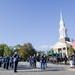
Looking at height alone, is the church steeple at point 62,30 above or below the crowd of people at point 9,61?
above

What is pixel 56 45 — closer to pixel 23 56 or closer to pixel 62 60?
pixel 23 56

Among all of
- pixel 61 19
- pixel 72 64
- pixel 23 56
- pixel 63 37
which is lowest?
pixel 72 64

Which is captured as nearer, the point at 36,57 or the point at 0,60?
the point at 36,57

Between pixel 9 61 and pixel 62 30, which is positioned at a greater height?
pixel 62 30

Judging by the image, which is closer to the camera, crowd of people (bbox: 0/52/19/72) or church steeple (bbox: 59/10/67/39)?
crowd of people (bbox: 0/52/19/72)

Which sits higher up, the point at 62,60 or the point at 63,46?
the point at 63,46

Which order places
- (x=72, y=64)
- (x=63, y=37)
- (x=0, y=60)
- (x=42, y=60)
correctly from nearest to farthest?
(x=42, y=60)
(x=72, y=64)
(x=0, y=60)
(x=63, y=37)

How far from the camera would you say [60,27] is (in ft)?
466

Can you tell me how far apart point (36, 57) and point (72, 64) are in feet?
14.3

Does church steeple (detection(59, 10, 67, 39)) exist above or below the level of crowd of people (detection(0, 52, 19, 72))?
above

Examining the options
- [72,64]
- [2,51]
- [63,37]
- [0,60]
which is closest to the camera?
[72,64]

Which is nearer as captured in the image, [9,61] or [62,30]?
[9,61]

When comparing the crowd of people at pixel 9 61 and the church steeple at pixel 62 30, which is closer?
the crowd of people at pixel 9 61

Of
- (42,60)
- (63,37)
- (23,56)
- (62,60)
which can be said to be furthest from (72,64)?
(63,37)
